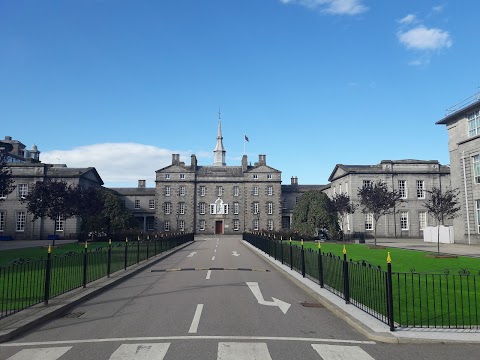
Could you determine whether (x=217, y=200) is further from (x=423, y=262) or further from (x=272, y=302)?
(x=272, y=302)

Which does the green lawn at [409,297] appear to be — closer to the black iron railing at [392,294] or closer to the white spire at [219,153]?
the black iron railing at [392,294]

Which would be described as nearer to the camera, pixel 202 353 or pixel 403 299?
pixel 202 353

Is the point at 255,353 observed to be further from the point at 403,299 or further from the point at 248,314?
the point at 403,299

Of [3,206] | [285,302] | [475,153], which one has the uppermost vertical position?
[475,153]

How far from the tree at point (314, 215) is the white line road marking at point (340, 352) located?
40.6 meters

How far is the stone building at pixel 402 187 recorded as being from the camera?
55469 millimetres

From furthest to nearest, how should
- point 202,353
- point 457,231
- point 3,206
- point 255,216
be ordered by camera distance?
1. point 255,216
2. point 3,206
3. point 457,231
4. point 202,353

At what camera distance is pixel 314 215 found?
48.2 meters

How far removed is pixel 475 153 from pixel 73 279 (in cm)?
3805

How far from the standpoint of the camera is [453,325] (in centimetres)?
727

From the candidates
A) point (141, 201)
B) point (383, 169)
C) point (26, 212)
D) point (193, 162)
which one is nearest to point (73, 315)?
point (383, 169)

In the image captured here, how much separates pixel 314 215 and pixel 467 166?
17838 millimetres

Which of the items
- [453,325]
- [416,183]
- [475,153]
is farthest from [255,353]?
[416,183]

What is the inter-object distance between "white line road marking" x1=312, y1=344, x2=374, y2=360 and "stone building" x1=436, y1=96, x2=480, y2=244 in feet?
120
